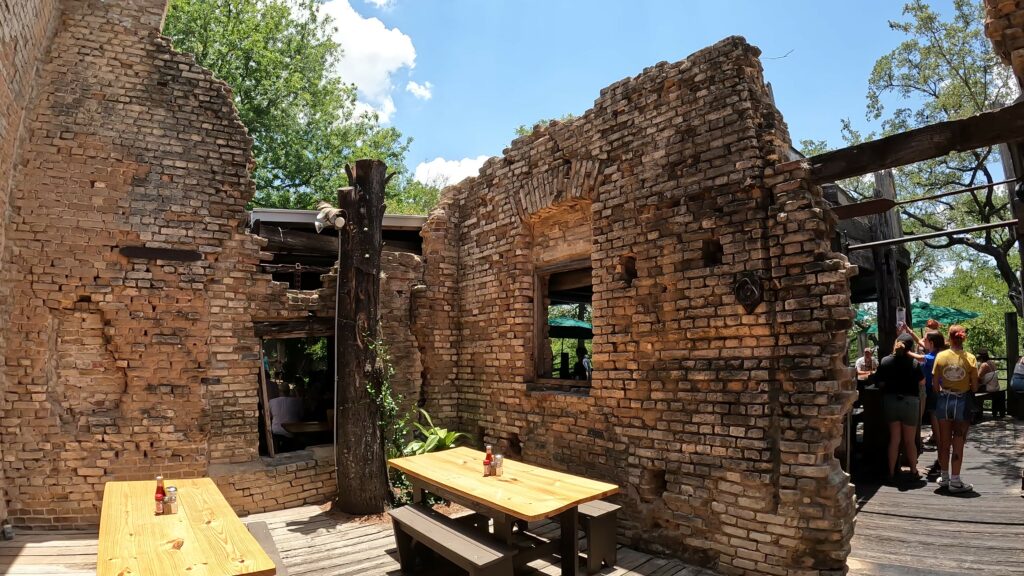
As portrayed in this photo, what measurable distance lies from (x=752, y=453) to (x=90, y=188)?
7.16 m

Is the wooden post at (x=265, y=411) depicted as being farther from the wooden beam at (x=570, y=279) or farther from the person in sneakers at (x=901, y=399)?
the person in sneakers at (x=901, y=399)

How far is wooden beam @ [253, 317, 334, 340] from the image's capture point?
21.6 ft

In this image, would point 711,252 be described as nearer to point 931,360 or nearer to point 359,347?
point 359,347

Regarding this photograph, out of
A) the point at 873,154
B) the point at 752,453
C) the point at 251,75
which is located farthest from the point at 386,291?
the point at 251,75

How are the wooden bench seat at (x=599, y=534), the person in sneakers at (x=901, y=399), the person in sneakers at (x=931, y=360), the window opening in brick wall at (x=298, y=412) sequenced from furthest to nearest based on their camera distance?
1. the window opening in brick wall at (x=298, y=412)
2. the person in sneakers at (x=931, y=360)
3. the person in sneakers at (x=901, y=399)
4. the wooden bench seat at (x=599, y=534)

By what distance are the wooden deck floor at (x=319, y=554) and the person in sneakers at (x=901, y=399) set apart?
3667 mm

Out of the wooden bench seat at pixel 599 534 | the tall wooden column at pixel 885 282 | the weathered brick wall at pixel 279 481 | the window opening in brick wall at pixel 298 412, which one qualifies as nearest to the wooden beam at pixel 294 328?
the window opening in brick wall at pixel 298 412

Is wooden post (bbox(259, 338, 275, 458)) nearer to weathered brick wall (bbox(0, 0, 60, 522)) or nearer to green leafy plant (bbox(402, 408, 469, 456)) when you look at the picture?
green leafy plant (bbox(402, 408, 469, 456))

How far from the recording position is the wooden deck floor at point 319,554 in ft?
15.1

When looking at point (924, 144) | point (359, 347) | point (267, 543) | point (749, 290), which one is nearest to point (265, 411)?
point (359, 347)

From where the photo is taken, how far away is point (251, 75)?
17141 mm

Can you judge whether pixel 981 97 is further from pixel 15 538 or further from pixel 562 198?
pixel 15 538

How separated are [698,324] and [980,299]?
99.9 feet

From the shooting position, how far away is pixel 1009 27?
4082 mm
